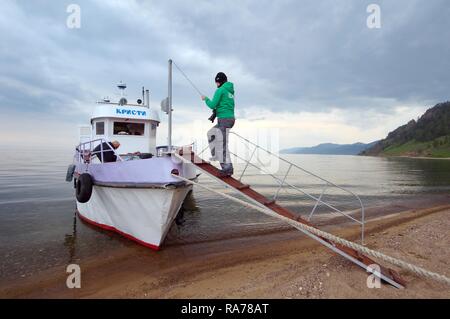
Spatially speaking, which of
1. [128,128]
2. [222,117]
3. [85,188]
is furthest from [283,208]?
[128,128]

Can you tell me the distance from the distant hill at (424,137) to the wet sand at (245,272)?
113427 mm

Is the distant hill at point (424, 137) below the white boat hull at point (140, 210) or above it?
above

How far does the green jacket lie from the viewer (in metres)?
6.21

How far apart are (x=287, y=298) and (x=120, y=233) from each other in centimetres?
587

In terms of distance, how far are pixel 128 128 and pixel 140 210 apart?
17.6 feet

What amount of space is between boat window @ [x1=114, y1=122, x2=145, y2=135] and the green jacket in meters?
6.42

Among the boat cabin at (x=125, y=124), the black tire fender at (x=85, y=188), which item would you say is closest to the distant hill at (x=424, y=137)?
the boat cabin at (x=125, y=124)

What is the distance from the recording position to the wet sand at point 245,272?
487 centimetres

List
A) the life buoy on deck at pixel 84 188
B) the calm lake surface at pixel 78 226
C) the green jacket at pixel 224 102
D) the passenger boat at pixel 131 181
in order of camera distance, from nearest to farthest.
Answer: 1. the green jacket at pixel 224 102
2. the passenger boat at pixel 131 181
3. the calm lake surface at pixel 78 226
4. the life buoy on deck at pixel 84 188

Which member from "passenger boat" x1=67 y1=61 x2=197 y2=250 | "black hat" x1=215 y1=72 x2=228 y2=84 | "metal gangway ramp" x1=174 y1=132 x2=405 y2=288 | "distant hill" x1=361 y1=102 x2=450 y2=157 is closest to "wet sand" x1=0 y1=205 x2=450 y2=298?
"metal gangway ramp" x1=174 y1=132 x2=405 y2=288

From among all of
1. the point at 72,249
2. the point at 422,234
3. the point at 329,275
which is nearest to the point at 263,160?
the point at 329,275

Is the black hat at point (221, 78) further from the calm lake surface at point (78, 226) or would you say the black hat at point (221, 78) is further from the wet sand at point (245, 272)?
the calm lake surface at point (78, 226)

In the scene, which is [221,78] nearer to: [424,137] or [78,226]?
[78,226]
